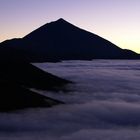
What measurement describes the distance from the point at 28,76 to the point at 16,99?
23.0 metres

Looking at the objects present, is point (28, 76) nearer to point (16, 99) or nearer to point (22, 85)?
point (22, 85)

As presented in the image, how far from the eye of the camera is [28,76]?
7175 cm

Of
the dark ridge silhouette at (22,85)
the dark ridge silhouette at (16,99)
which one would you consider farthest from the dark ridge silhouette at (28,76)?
the dark ridge silhouette at (16,99)

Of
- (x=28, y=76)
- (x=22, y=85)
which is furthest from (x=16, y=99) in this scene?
(x=28, y=76)

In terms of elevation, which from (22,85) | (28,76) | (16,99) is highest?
(28,76)

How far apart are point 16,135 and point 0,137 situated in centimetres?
296

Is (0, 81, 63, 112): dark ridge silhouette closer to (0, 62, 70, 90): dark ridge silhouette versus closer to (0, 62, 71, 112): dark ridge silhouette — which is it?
(0, 62, 71, 112): dark ridge silhouette

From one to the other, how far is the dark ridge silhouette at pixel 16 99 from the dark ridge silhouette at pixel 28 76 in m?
14.6

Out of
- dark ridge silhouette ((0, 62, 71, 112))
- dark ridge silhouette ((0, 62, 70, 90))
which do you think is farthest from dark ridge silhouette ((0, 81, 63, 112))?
dark ridge silhouette ((0, 62, 70, 90))

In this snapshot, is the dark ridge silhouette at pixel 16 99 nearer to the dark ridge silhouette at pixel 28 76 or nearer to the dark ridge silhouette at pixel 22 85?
the dark ridge silhouette at pixel 22 85

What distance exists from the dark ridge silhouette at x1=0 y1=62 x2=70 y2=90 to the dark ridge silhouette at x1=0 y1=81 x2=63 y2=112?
1463 cm

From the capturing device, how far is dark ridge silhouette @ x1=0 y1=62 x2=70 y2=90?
67.8m

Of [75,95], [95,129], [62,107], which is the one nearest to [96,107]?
[62,107]

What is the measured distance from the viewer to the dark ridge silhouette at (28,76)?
6776 cm
